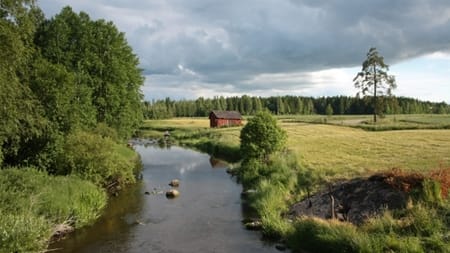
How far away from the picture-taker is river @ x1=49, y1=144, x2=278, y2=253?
19812mm

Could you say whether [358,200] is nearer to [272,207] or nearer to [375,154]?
[272,207]

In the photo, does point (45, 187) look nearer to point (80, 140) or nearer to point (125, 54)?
point (80, 140)

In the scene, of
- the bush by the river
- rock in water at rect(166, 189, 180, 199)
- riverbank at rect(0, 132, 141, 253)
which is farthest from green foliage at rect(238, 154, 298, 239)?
the bush by the river

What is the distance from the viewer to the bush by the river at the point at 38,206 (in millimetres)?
16547

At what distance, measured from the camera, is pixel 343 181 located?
2683 centimetres

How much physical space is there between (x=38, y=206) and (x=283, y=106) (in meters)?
151

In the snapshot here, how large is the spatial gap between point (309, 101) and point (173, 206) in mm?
151137

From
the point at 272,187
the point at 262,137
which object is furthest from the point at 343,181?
the point at 262,137

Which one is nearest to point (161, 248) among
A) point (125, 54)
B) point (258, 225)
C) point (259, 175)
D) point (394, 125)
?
point (258, 225)

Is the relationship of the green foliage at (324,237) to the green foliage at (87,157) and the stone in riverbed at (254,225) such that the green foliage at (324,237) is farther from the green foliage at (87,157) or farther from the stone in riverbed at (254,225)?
the green foliage at (87,157)

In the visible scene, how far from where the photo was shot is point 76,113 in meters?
31.9

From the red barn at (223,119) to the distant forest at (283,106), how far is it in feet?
163

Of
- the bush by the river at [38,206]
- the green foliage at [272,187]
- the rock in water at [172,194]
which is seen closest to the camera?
the bush by the river at [38,206]

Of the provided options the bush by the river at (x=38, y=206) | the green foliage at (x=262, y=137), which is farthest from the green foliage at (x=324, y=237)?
the green foliage at (x=262, y=137)
